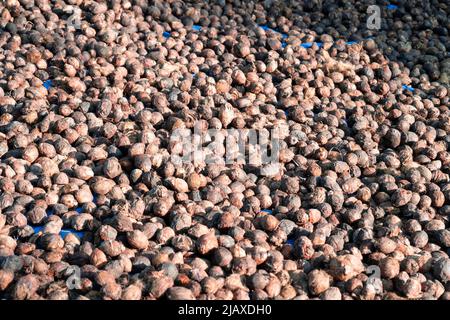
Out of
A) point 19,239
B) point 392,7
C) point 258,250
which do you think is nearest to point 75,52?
point 19,239

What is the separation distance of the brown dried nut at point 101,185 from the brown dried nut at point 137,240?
23.0 inches

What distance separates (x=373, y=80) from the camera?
5.86 m

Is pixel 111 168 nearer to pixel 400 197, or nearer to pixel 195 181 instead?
pixel 195 181

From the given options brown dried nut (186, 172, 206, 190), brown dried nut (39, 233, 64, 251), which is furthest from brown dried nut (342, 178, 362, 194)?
brown dried nut (39, 233, 64, 251)

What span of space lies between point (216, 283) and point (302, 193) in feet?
4.30

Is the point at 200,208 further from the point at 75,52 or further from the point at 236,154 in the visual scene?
the point at 75,52

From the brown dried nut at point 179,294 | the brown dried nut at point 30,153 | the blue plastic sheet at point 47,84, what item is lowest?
the blue plastic sheet at point 47,84

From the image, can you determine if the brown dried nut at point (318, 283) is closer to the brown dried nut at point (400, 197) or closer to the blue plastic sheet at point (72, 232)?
the brown dried nut at point (400, 197)

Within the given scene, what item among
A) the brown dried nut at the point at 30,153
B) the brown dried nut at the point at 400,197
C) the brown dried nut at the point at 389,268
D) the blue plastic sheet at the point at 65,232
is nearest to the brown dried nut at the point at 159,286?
the blue plastic sheet at the point at 65,232

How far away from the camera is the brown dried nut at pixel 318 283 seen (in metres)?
3.41

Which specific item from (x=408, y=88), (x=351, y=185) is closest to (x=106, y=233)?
(x=351, y=185)

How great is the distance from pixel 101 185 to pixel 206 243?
0.97 m

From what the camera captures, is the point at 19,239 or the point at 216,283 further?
the point at 19,239

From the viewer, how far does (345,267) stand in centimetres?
349
